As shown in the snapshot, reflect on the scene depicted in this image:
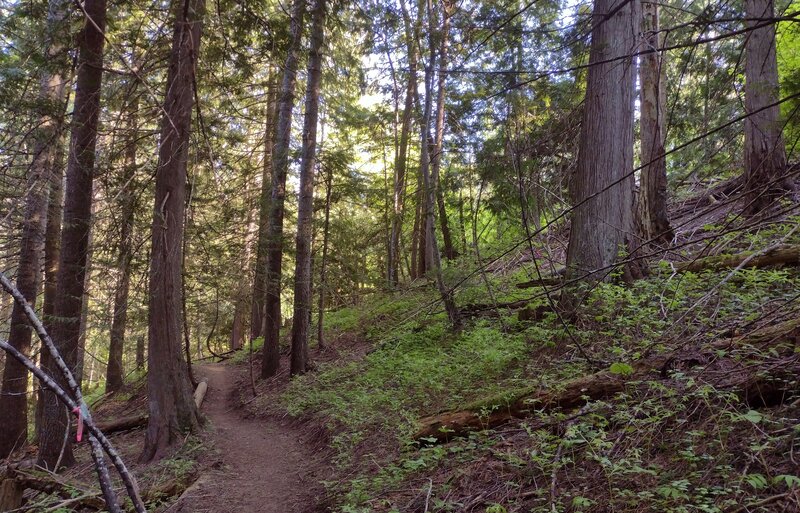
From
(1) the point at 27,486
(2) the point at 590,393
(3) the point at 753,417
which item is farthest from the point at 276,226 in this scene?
(3) the point at 753,417

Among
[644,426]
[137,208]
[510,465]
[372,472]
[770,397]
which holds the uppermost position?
[137,208]

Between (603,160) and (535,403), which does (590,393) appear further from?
(603,160)

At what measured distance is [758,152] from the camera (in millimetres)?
7438

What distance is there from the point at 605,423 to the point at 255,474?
507 cm

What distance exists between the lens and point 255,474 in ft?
22.0

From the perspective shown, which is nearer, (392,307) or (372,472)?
(372,472)

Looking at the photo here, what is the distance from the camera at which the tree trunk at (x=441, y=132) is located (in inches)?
356

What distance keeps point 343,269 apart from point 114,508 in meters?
13.0

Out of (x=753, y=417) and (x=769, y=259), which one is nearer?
(x=753, y=417)

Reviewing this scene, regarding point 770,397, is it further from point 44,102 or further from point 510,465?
point 44,102

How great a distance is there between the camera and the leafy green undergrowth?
2.92 m

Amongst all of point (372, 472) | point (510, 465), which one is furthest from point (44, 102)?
point (510, 465)

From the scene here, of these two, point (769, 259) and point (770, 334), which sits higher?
point (769, 259)

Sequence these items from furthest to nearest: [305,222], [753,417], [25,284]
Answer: [305,222]
[25,284]
[753,417]
